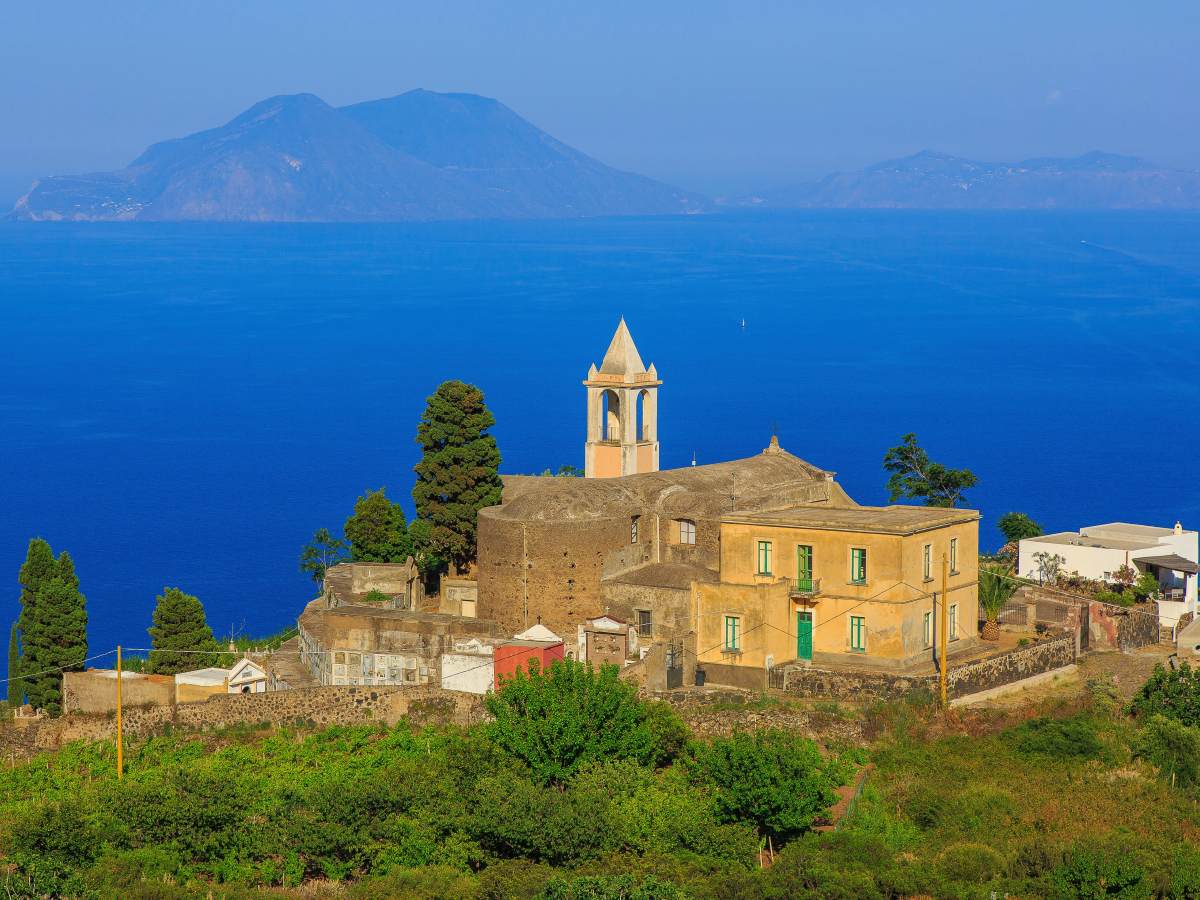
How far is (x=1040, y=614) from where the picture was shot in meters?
40.1

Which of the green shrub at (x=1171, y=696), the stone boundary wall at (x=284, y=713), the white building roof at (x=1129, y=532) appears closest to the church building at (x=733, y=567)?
the stone boundary wall at (x=284, y=713)

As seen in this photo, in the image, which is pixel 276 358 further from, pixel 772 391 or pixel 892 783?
pixel 892 783

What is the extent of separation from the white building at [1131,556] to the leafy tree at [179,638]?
2485 centimetres

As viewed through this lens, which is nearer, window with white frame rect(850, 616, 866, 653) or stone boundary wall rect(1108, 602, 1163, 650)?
window with white frame rect(850, 616, 866, 653)

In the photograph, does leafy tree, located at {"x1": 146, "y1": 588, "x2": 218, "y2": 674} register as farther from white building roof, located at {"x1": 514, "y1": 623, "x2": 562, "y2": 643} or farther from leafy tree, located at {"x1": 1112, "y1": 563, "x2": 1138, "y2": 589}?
leafy tree, located at {"x1": 1112, "y1": 563, "x2": 1138, "y2": 589}

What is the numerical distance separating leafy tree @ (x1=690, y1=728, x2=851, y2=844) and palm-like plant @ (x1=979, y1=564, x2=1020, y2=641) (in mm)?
10632

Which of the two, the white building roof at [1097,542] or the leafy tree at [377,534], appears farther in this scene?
the leafy tree at [377,534]

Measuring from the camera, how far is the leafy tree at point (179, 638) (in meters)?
43.0

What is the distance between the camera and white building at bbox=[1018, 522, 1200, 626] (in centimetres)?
4306

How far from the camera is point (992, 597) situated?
3844cm

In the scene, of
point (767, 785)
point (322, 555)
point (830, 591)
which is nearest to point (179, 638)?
point (322, 555)

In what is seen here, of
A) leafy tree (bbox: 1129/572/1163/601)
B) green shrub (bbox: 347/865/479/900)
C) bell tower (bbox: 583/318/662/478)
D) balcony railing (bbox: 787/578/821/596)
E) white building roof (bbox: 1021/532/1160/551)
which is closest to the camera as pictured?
green shrub (bbox: 347/865/479/900)

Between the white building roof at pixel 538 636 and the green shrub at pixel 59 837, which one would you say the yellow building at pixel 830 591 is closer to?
the white building roof at pixel 538 636

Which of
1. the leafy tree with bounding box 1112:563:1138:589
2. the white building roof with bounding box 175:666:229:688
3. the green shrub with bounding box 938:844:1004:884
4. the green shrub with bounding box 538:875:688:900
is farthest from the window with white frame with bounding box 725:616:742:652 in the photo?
the leafy tree with bounding box 1112:563:1138:589
